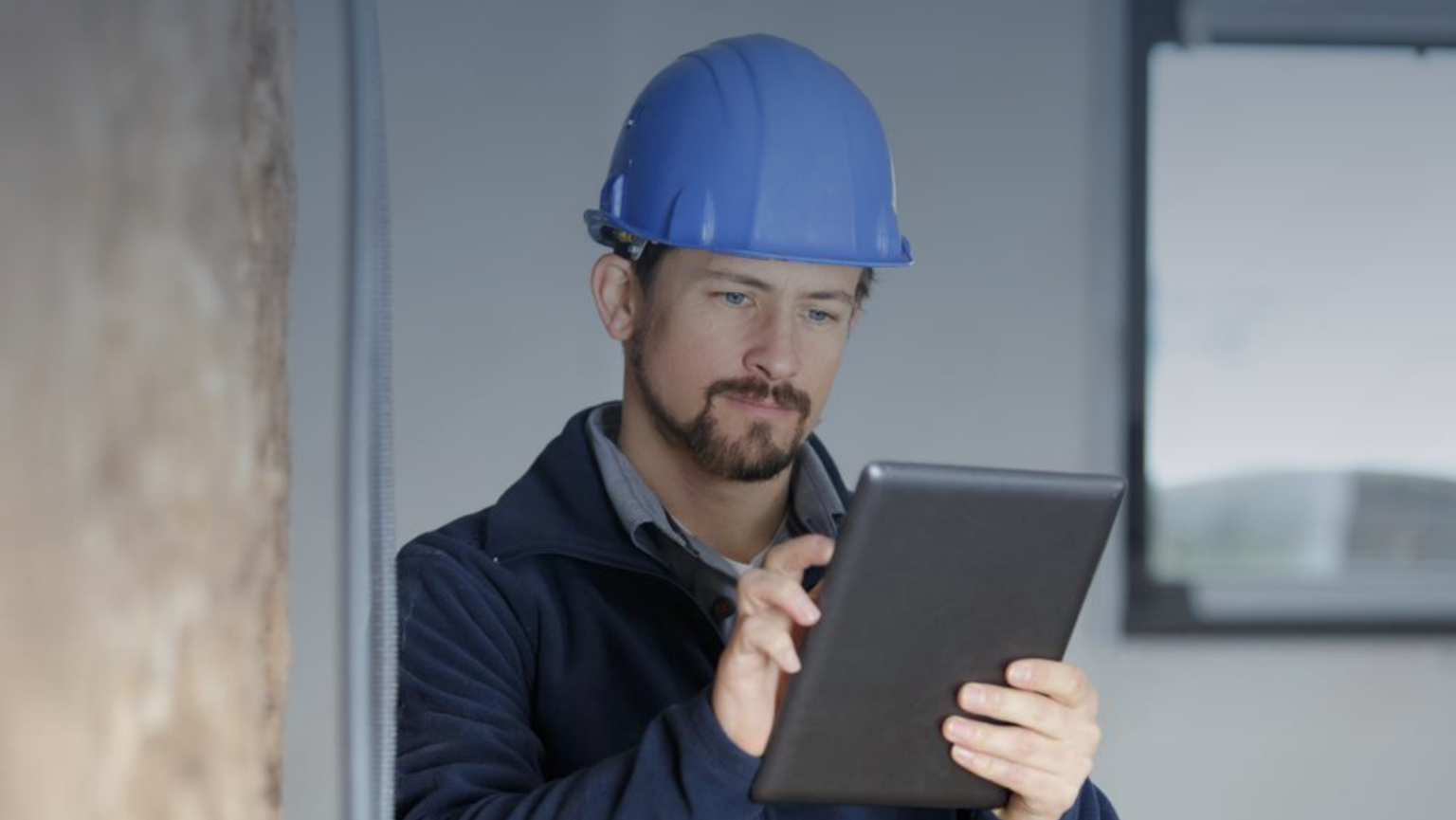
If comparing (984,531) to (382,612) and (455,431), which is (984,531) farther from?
(455,431)

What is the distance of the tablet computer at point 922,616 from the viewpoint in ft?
3.41

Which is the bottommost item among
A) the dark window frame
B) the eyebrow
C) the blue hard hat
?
the dark window frame

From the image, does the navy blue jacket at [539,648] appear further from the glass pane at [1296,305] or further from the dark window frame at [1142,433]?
the glass pane at [1296,305]

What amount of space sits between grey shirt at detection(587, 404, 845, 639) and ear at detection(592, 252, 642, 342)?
3.3 inches

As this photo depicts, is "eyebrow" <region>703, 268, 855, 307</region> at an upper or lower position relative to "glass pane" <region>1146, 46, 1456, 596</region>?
upper

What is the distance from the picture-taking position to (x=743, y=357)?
1483mm

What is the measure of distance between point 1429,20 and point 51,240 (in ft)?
11.3

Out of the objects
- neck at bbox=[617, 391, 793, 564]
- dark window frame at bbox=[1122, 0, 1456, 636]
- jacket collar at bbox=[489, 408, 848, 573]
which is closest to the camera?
jacket collar at bbox=[489, 408, 848, 573]

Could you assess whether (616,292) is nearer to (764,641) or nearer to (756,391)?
(756,391)

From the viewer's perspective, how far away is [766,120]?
1478mm

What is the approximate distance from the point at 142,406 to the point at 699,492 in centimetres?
106

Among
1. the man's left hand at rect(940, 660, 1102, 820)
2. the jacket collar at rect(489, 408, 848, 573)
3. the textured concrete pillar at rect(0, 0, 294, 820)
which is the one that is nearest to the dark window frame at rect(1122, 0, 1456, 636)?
the jacket collar at rect(489, 408, 848, 573)

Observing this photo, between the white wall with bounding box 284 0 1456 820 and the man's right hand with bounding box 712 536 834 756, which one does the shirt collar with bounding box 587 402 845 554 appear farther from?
the white wall with bounding box 284 0 1456 820

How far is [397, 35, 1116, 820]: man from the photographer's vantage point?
4.32ft
